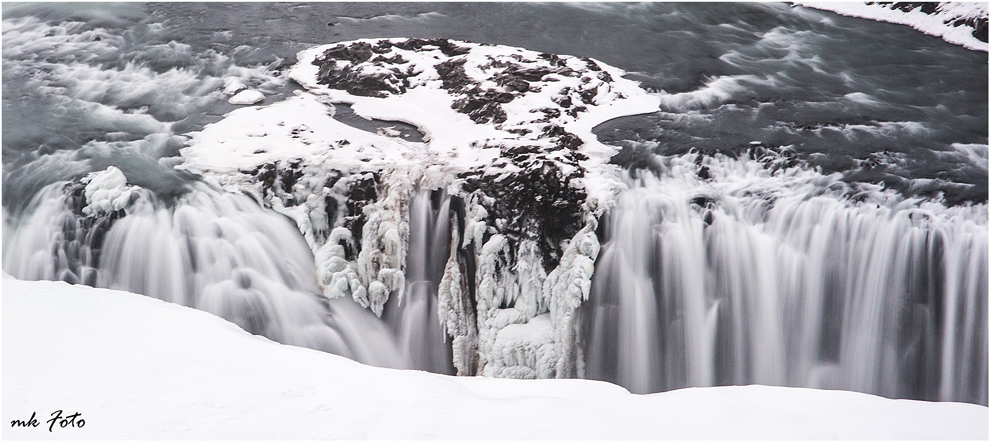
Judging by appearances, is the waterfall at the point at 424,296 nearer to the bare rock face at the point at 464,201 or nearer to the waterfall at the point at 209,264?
the bare rock face at the point at 464,201

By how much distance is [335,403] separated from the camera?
3598mm

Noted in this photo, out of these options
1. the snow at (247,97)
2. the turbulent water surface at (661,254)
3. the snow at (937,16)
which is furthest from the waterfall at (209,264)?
the snow at (937,16)

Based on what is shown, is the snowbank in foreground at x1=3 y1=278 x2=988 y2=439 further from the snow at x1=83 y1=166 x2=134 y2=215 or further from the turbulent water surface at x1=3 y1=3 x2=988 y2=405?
the snow at x1=83 y1=166 x2=134 y2=215

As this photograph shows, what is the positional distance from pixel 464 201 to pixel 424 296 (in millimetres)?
881

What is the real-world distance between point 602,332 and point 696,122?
9.52 ft

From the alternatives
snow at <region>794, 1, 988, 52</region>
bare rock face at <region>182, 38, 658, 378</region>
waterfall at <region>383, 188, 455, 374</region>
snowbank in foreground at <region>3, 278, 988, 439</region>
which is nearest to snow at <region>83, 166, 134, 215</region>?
bare rock face at <region>182, 38, 658, 378</region>

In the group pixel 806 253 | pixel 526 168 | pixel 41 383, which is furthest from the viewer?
pixel 526 168

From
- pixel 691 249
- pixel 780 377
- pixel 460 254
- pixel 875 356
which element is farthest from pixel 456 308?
pixel 875 356

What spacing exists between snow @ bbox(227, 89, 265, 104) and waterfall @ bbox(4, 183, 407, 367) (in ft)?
6.87

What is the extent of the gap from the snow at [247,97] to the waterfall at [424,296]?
118 inches

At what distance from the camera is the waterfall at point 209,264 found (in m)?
5.85

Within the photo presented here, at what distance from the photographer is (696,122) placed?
753cm

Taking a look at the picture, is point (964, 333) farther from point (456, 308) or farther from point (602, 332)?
point (456, 308)

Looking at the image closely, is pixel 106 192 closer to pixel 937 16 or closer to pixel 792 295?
pixel 792 295
